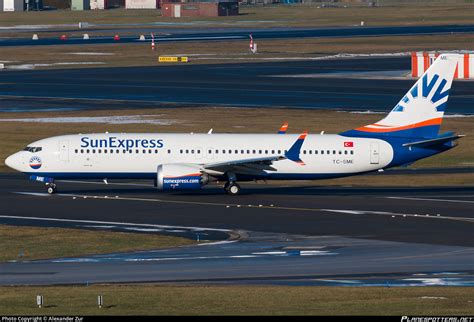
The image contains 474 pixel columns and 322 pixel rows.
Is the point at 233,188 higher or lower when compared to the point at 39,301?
lower

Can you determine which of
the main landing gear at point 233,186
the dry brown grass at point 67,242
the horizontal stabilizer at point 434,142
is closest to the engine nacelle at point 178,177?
the main landing gear at point 233,186

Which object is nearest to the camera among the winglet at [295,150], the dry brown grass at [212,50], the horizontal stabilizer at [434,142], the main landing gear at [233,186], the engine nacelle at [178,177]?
the engine nacelle at [178,177]

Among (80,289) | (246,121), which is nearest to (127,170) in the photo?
(80,289)

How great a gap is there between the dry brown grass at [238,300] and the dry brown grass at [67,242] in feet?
30.0

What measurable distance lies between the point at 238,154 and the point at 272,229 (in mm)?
12785

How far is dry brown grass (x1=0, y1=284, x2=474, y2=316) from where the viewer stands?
3575 centimetres

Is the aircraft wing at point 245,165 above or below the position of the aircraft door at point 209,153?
below

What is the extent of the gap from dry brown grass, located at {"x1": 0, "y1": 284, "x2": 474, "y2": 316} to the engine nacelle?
25634 millimetres

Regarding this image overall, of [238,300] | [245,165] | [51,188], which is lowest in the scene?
[51,188]

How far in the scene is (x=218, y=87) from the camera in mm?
132375

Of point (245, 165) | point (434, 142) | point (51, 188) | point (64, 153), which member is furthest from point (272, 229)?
point (51, 188)

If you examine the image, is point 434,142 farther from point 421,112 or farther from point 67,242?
point 67,242

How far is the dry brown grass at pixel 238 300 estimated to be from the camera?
117 feet

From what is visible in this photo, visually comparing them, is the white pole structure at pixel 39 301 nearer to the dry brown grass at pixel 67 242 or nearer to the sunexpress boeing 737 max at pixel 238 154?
the dry brown grass at pixel 67 242
